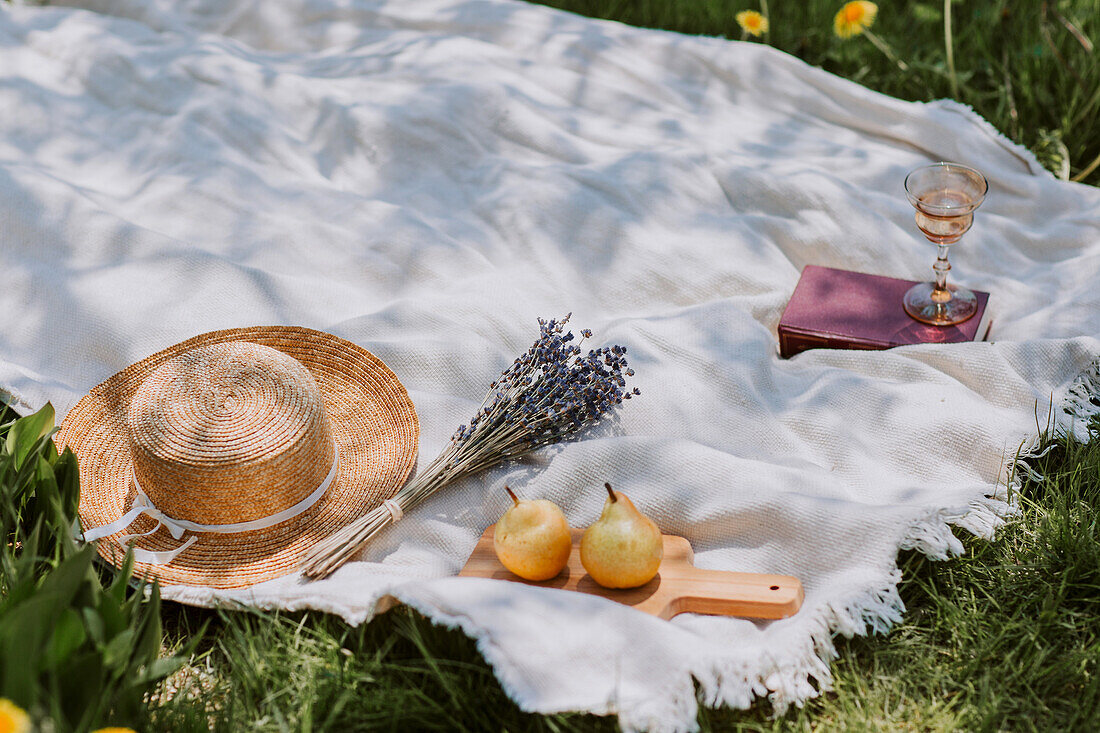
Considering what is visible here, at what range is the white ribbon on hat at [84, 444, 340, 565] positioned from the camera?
198 cm

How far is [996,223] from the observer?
297 cm

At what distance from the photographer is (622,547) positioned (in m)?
1.81

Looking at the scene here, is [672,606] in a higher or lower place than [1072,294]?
lower

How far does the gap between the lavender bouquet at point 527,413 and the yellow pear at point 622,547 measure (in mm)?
370

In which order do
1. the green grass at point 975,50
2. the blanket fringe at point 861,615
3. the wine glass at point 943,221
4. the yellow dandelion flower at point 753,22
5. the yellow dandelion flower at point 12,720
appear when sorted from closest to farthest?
the yellow dandelion flower at point 12,720, the blanket fringe at point 861,615, the wine glass at point 943,221, the green grass at point 975,50, the yellow dandelion flower at point 753,22

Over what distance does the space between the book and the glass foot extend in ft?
0.05

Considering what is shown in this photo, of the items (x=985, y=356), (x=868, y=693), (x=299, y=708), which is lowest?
(x=299, y=708)

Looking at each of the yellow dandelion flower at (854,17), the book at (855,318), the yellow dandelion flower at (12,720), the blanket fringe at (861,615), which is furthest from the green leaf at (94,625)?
the yellow dandelion flower at (854,17)

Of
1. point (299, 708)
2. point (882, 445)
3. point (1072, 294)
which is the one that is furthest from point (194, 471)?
point (1072, 294)

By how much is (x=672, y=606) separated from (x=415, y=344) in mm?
1008

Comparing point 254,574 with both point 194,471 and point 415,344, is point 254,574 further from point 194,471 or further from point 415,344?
point 415,344

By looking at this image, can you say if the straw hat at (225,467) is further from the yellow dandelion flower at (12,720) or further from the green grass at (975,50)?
the green grass at (975,50)

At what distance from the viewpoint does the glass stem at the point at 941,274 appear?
250 cm

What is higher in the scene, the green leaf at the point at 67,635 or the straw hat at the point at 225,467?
the green leaf at the point at 67,635
